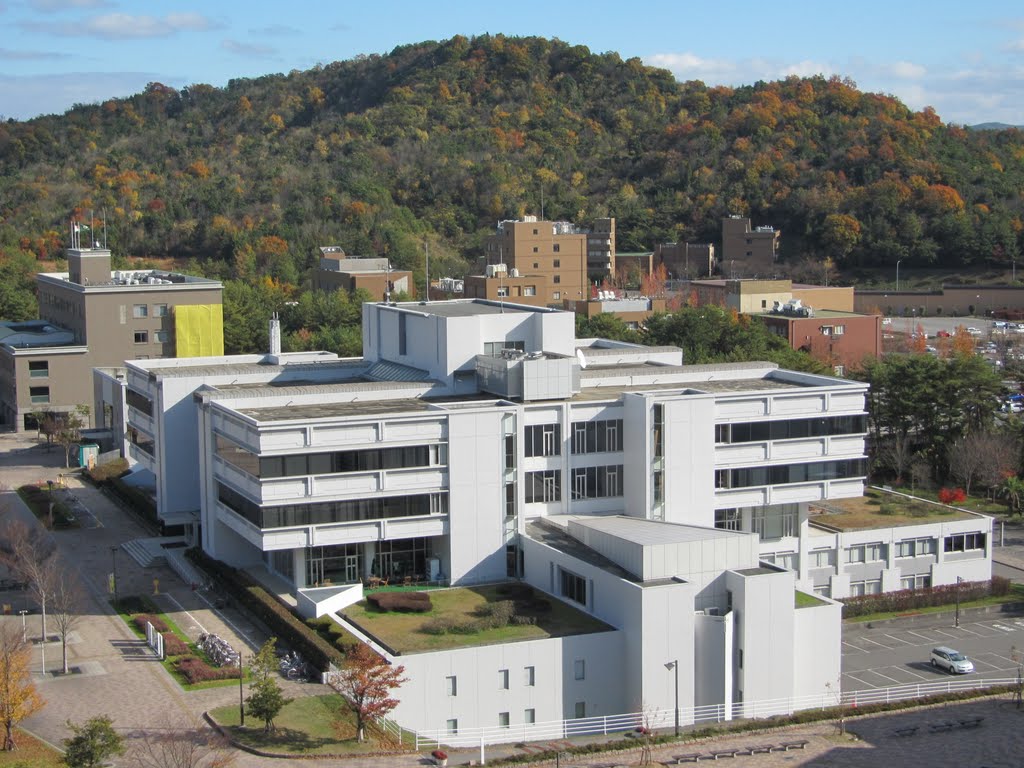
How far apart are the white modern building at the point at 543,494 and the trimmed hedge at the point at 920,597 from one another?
1.43 m

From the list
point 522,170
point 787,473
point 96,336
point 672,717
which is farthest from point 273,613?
point 522,170

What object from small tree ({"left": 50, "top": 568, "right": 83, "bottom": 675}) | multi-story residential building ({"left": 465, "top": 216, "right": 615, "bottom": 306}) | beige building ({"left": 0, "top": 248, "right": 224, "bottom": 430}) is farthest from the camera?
multi-story residential building ({"left": 465, "top": 216, "right": 615, "bottom": 306})

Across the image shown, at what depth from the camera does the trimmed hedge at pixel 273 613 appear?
2802 centimetres

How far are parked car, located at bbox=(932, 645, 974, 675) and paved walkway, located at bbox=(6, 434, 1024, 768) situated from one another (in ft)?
12.5

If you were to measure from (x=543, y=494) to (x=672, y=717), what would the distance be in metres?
7.56

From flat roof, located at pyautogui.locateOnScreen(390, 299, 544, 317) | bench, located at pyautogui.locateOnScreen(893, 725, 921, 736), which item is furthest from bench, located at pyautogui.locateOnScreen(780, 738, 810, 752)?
flat roof, located at pyautogui.locateOnScreen(390, 299, 544, 317)

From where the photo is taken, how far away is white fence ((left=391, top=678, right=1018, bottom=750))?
26172 millimetres

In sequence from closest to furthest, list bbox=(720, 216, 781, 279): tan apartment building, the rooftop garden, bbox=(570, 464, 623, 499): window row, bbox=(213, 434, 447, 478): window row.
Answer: bbox=(213, 434, 447, 478): window row, bbox=(570, 464, 623, 499): window row, the rooftop garden, bbox=(720, 216, 781, 279): tan apartment building

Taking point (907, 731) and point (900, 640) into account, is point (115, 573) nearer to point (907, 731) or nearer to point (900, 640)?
point (900, 640)

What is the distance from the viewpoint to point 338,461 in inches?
1256

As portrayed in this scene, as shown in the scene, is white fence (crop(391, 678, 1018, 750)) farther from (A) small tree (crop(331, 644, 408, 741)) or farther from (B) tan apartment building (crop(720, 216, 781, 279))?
(B) tan apartment building (crop(720, 216, 781, 279))

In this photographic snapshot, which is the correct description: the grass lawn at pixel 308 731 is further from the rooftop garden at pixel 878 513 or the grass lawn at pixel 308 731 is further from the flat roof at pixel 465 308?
the rooftop garden at pixel 878 513

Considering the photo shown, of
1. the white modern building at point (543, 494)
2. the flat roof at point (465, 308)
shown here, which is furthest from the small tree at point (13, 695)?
the flat roof at point (465, 308)

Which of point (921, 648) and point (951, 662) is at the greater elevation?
Answer: point (951, 662)
